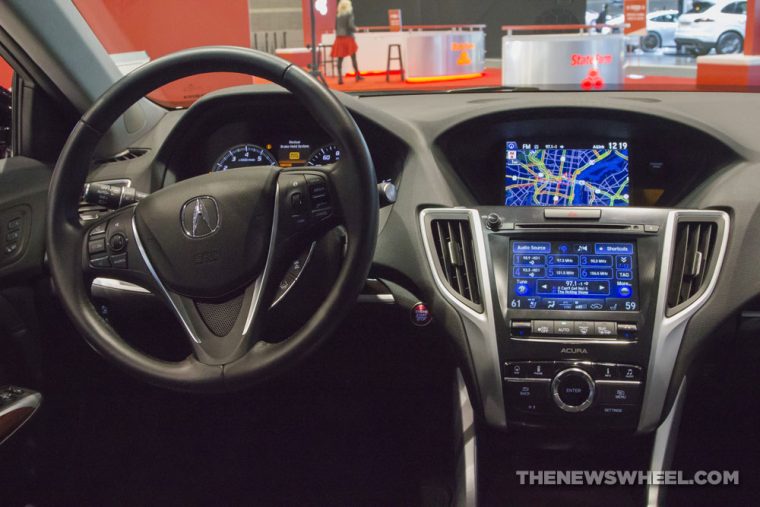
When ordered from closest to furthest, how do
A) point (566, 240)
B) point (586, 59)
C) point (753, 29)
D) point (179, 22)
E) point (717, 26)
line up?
point (566, 240), point (179, 22), point (753, 29), point (586, 59), point (717, 26)

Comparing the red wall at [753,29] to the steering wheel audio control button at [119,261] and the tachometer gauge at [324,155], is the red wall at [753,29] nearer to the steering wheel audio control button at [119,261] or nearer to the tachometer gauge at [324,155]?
the tachometer gauge at [324,155]

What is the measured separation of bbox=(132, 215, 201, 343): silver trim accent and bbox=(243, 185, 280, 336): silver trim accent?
0.10m

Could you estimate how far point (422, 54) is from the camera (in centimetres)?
1337

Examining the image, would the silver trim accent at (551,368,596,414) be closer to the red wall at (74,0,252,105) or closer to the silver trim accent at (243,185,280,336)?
the silver trim accent at (243,185,280,336)

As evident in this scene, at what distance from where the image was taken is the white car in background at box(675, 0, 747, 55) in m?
13.8

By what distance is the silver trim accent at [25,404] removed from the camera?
1.96 metres

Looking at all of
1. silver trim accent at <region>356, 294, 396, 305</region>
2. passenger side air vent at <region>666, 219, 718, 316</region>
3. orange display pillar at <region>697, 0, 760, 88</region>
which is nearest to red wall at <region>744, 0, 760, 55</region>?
orange display pillar at <region>697, 0, 760, 88</region>

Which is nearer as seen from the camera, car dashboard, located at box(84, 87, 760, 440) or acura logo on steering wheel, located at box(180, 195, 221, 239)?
acura logo on steering wheel, located at box(180, 195, 221, 239)

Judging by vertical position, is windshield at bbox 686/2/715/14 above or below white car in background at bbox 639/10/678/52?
above

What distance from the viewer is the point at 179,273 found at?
1438 millimetres

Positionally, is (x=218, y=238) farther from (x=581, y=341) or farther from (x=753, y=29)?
(x=753, y=29)

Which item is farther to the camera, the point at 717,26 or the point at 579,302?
the point at 717,26

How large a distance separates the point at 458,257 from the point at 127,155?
3.30 feet

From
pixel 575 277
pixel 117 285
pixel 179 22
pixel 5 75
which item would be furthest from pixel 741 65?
pixel 117 285
